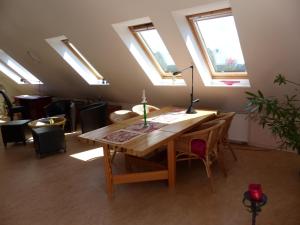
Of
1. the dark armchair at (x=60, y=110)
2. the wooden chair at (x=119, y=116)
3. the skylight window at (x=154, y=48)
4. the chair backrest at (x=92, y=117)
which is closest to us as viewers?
the wooden chair at (x=119, y=116)

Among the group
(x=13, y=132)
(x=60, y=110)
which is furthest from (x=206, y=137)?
(x=60, y=110)

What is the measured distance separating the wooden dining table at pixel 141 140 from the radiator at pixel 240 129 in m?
1.05

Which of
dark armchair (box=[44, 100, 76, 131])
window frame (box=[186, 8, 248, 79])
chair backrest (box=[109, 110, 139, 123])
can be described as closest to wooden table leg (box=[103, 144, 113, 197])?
chair backrest (box=[109, 110, 139, 123])

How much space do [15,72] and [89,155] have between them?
5084 mm

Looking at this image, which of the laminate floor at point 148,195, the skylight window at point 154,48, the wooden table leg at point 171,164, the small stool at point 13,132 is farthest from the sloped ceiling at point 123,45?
→ the small stool at point 13,132

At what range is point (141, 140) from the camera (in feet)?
7.78

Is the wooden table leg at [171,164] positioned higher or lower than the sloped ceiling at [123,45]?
lower

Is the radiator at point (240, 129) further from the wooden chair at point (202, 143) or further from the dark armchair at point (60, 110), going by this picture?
the dark armchair at point (60, 110)

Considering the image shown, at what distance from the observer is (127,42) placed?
3.62 metres

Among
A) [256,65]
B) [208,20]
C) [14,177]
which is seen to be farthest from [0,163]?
[256,65]

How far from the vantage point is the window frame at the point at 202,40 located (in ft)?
9.29

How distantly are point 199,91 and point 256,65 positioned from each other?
1108 millimetres

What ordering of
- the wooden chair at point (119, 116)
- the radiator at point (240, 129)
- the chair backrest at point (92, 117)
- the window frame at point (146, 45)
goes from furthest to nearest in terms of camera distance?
the chair backrest at point (92, 117) → the radiator at point (240, 129) → the window frame at point (146, 45) → the wooden chair at point (119, 116)

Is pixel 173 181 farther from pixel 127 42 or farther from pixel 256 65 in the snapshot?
pixel 127 42
